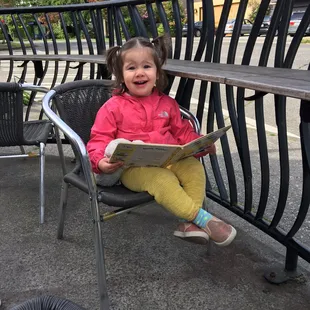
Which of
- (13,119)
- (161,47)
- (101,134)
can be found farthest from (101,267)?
(13,119)

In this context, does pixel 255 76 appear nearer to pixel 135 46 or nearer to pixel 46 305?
pixel 135 46

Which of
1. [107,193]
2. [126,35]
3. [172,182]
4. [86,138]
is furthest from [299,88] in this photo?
[126,35]

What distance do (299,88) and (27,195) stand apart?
8.43 feet

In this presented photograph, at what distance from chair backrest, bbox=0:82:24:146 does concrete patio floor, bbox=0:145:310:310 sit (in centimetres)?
55

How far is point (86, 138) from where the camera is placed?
8.98ft

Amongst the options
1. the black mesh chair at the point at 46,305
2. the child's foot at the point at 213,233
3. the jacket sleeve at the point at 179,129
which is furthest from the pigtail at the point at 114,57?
the black mesh chair at the point at 46,305

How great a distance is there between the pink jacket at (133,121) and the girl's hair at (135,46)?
0.22ft

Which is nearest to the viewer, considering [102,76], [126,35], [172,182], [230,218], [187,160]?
[172,182]

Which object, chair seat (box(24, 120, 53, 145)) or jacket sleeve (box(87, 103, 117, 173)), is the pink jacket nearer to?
jacket sleeve (box(87, 103, 117, 173))

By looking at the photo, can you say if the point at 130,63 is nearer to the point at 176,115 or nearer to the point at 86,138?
the point at 176,115

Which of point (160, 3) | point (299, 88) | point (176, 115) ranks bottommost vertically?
point (176, 115)

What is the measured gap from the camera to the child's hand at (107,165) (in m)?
2.10

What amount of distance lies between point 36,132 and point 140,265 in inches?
59.6

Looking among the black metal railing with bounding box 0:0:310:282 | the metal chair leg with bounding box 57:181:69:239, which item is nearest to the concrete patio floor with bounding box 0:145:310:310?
the metal chair leg with bounding box 57:181:69:239
